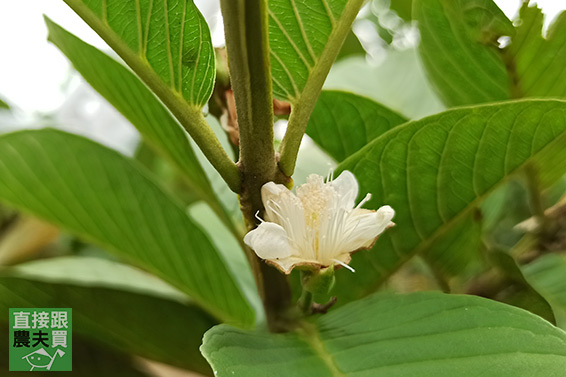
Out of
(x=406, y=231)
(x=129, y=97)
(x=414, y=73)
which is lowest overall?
(x=406, y=231)

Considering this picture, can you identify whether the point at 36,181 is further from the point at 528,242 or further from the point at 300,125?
the point at 528,242

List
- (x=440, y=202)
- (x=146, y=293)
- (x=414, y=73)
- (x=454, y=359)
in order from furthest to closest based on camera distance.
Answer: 1. (x=414, y=73)
2. (x=146, y=293)
3. (x=440, y=202)
4. (x=454, y=359)

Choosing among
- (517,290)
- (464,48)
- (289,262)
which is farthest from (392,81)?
(289,262)

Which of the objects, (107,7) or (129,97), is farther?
(129,97)

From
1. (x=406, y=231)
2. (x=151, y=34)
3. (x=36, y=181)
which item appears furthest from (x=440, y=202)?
(x=36, y=181)

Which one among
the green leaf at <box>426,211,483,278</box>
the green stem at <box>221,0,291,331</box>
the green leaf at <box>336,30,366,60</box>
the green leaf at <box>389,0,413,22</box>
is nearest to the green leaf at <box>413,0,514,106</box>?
the green leaf at <box>426,211,483,278</box>

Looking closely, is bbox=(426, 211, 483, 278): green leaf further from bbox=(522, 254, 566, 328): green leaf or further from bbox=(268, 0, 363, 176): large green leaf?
bbox=(268, 0, 363, 176): large green leaf

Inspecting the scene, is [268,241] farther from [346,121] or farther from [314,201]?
[346,121]

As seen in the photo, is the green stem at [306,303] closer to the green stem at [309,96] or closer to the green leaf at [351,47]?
the green stem at [309,96]
